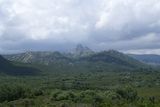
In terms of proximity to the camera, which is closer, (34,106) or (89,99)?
(34,106)

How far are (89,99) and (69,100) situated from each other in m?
10.2

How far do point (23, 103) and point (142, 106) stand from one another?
7054 centimetres

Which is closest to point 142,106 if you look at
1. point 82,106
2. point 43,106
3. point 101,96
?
point 82,106

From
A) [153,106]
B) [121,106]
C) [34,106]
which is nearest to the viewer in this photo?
[153,106]

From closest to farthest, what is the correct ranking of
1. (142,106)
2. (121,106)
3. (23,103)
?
(142,106)
(121,106)
(23,103)

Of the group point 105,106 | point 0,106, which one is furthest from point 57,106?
point 105,106

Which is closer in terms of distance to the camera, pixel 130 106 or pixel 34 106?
pixel 130 106

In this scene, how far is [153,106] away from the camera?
128m

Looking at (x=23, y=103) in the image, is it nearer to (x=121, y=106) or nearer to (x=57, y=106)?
(x=57, y=106)

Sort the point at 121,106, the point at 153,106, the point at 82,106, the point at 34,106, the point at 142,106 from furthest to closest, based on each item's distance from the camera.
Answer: the point at 34,106
the point at 82,106
the point at 121,106
the point at 142,106
the point at 153,106

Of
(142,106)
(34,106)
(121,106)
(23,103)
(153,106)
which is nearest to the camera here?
(153,106)

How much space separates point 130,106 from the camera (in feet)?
488

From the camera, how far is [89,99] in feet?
642

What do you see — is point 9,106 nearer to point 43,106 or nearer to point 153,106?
point 43,106
